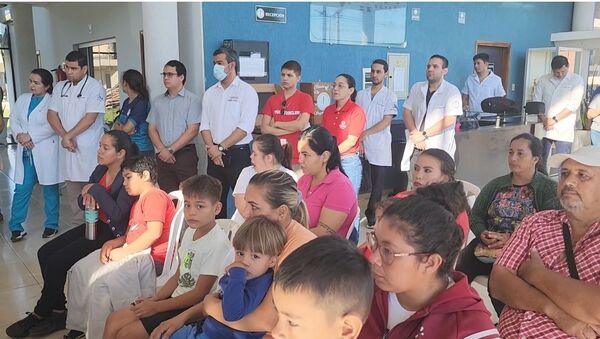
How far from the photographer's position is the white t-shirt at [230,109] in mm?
3994

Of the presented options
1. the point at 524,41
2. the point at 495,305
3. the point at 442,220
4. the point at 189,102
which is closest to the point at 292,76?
the point at 189,102

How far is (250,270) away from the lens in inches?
65.4

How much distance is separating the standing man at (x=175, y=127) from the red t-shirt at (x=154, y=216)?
5.18 feet

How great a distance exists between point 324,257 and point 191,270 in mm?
1102

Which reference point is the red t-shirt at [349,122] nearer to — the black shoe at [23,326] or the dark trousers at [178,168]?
the dark trousers at [178,168]

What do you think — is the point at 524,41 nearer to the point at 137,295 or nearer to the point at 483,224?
the point at 483,224

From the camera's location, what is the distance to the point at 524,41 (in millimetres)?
8734

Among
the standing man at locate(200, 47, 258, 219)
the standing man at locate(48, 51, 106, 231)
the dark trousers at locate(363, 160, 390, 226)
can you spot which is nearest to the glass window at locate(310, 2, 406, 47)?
the dark trousers at locate(363, 160, 390, 226)

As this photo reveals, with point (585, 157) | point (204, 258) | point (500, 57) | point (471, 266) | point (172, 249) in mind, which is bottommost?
point (471, 266)

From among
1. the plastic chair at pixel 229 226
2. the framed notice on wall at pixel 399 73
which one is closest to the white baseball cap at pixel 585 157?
the plastic chair at pixel 229 226

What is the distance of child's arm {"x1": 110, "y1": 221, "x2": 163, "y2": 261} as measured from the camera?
2.45m

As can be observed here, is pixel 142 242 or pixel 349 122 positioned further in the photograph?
pixel 349 122

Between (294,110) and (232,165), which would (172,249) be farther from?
(294,110)

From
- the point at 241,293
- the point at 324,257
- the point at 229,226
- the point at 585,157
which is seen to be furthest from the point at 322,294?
the point at 229,226
